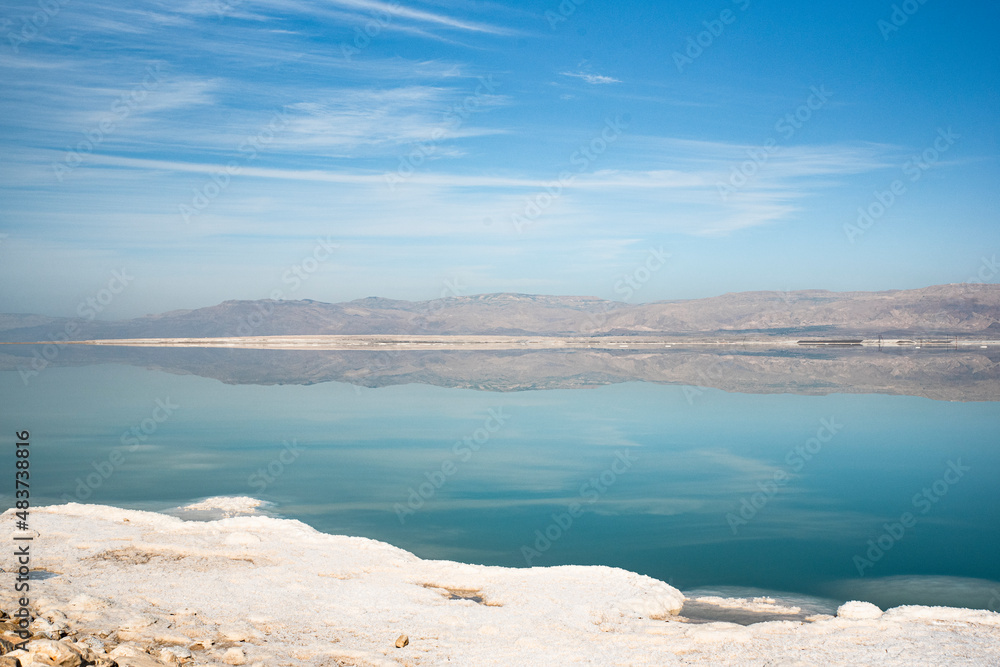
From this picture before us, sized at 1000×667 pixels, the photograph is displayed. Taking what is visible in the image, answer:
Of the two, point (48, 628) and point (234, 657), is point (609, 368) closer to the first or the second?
point (234, 657)

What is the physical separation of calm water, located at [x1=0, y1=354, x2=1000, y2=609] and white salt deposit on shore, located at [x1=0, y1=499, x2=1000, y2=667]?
2.74 feet

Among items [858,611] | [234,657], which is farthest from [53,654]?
[858,611]

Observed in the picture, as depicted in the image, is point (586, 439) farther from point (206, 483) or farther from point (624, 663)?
point (624, 663)

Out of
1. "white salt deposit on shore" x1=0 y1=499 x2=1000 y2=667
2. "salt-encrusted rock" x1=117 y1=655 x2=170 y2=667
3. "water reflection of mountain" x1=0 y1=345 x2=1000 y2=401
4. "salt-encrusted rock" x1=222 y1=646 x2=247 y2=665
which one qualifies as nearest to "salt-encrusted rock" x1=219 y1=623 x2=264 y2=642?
"white salt deposit on shore" x1=0 y1=499 x2=1000 y2=667

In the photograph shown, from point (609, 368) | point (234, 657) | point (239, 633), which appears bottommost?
point (234, 657)

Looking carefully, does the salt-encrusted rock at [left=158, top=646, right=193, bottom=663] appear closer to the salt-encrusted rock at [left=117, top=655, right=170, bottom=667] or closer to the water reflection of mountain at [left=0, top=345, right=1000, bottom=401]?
the salt-encrusted rock at [left=117, top=655, right=170, bottom=667]

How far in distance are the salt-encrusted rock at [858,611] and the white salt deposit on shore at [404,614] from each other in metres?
0.01

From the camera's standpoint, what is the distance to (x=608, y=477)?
998 cm

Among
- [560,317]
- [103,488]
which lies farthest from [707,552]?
[560,317]

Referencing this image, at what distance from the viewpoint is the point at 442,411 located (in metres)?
16.6

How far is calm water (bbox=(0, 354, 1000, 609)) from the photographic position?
699cm

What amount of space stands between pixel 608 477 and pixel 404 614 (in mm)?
5257

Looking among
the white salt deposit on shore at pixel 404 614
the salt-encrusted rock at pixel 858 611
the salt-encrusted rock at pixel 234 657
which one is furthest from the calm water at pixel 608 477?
the salt-encrusted rock at pixel 234 657

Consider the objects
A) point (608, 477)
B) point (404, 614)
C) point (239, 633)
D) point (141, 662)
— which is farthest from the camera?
point (608, 477)
